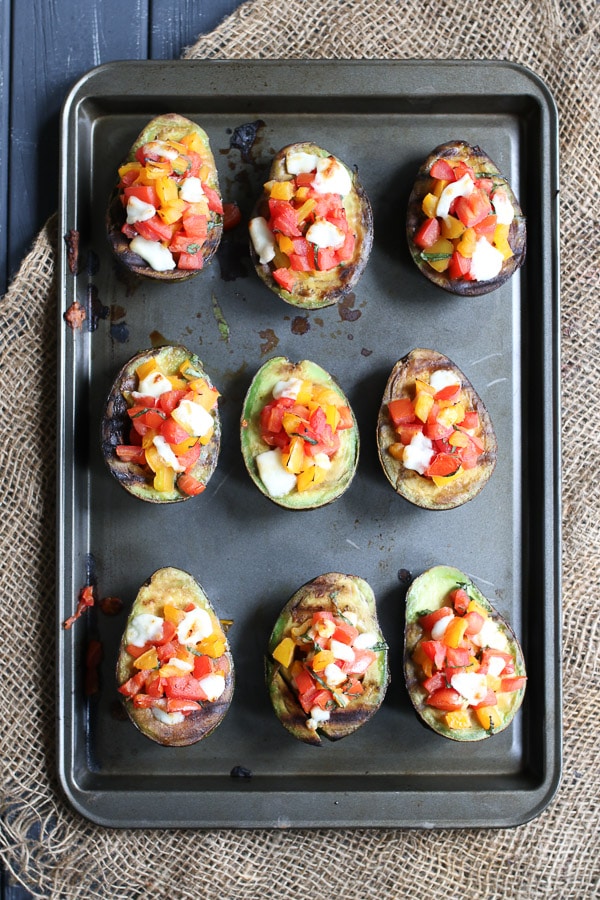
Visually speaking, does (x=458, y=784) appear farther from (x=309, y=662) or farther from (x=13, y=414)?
(x=13, y=414)

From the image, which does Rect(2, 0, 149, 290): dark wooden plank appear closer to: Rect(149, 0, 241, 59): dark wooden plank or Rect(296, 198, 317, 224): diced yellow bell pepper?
Rect(149, 0, 241, 59): dark wooden plank

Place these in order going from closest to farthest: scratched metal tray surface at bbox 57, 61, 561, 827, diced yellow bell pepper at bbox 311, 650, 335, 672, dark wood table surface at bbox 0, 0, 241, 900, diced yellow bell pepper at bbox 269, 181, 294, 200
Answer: diced yellow bell pepper at bbox 311, 650, 335, 672, diced yellow bell pepper at bbox 269, 181, 294, 200, scratched metal tray surface at bbox 57, 61, 561, 827, dark wood table surface at bbox 0, 0, 241, 900

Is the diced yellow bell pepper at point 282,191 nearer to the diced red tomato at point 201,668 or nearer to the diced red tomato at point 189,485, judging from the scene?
the diced red tomato at point 189,485

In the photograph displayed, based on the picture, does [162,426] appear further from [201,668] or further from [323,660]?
[323,660]

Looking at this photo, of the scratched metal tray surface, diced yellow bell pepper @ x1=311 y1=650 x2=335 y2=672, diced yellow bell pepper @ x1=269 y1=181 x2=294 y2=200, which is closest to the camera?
diced yellow bell pepper @ x1=311 y1=650 x2=335 y2=672

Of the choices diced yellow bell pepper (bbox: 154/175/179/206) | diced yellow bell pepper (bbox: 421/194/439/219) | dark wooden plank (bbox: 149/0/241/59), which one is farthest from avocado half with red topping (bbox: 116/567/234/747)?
dark wooden plank (bbox: 149/0/241/59)
